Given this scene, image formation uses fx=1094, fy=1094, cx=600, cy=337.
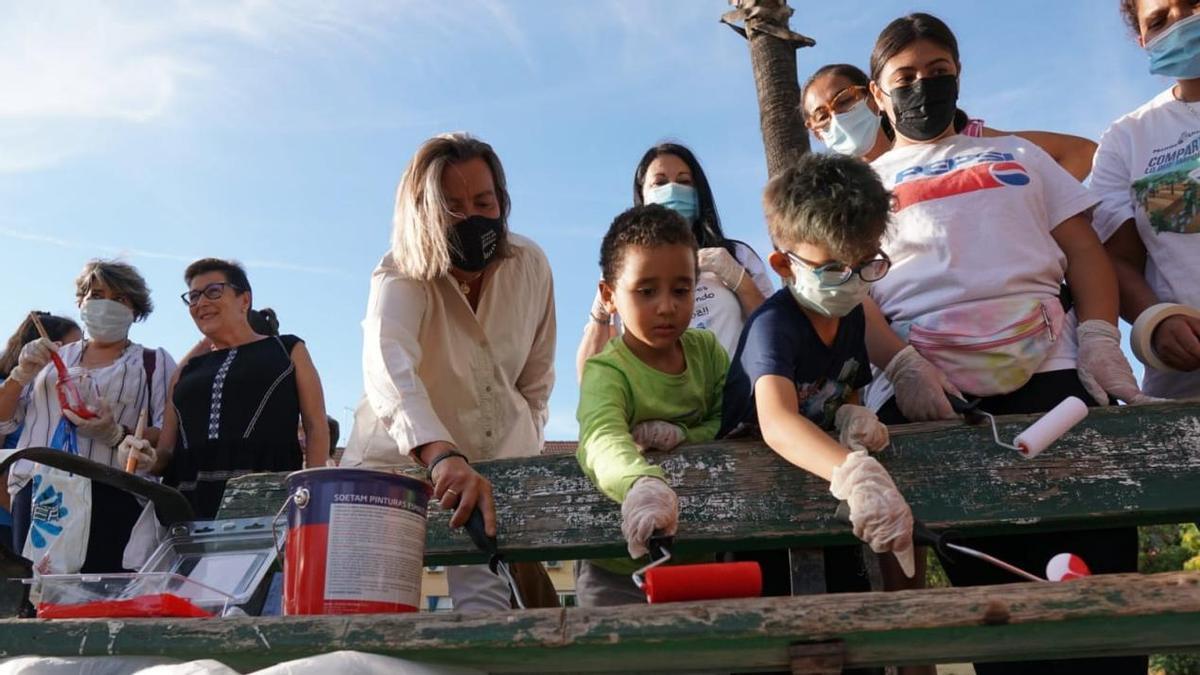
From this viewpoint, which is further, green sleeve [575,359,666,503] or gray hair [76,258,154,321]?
gray hair [76,258,154,321]

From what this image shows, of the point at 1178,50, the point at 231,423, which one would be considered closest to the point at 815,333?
the point at 1178,50

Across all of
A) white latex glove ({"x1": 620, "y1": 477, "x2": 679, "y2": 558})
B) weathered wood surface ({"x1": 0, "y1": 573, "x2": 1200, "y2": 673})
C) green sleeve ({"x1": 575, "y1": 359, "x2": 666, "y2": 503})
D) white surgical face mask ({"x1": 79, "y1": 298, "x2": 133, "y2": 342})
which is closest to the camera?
weathered wood surface ({"x1": 0, "y1": 573, "x2": 1200, "y2": 673})

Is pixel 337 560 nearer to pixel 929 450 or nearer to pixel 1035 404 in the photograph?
pixel 929 450

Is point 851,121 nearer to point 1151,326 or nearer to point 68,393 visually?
point 1151,326

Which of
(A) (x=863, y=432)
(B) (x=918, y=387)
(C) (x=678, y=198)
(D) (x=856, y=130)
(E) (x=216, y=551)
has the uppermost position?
(D) (x=856, y=130)

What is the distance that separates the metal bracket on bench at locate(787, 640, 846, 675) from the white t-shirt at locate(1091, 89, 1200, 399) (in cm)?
196

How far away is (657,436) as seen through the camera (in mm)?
2779

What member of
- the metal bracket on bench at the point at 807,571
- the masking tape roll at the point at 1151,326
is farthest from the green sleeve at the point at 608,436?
the masking tape roll at the point at 1151,326

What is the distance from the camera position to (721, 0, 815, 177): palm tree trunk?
20.8 feet

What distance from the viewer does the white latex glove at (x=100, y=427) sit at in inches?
200

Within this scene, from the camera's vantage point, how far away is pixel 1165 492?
8.11 ft

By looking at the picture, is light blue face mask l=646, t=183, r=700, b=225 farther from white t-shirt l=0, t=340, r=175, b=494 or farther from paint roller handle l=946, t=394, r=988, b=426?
white t-shirt l=0, t=340, r=175, b=494

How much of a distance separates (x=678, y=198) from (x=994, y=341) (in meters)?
1.61

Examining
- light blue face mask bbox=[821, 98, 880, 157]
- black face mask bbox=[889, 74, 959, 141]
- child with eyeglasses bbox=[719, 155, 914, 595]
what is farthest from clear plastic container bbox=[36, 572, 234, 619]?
light blue face mask bbox=[821, 98, 880, 157]
